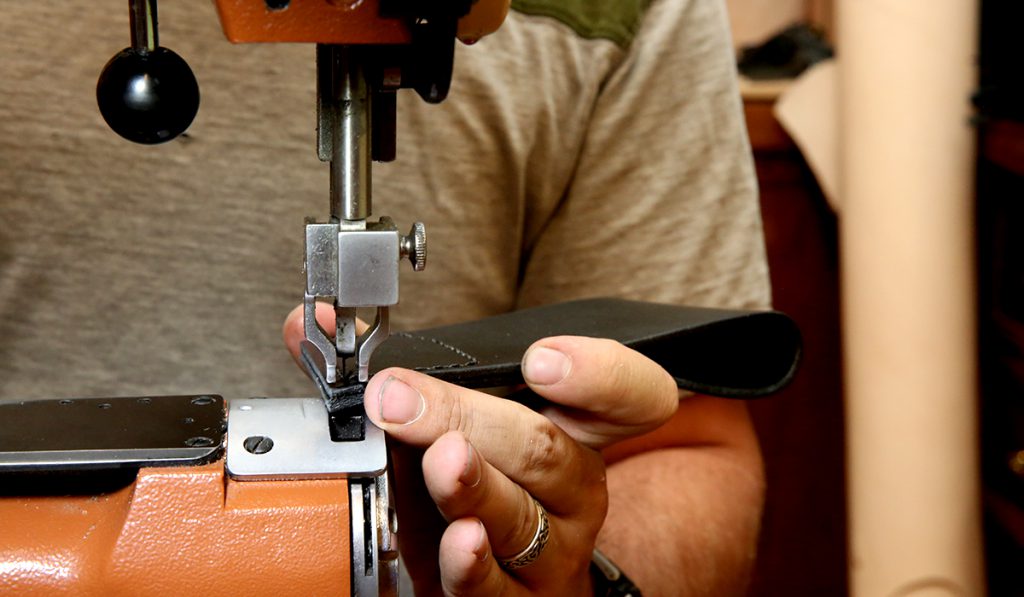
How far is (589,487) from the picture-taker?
0.70 m

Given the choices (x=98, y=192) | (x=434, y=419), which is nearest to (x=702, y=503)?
(x=434, y=419)

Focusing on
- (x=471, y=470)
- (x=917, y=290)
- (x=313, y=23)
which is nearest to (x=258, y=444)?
(x=471, y=470)

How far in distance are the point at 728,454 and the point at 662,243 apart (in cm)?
23

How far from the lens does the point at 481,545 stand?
579 millimetres

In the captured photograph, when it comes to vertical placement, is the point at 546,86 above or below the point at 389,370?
above

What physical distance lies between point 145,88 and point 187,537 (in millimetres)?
223

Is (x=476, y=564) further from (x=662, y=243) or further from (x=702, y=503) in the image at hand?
(x=662, y=243)

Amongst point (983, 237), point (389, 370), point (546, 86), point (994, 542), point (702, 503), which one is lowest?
point (994, 542)

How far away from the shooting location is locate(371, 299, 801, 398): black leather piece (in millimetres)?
637

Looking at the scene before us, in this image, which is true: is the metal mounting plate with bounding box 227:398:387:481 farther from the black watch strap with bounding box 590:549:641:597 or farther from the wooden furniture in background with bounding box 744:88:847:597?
the wooden furniture in background with bounding box 744:88:847:597

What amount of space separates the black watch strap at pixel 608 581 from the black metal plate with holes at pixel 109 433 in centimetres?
37

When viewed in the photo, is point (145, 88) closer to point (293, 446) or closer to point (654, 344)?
point (293, 446)

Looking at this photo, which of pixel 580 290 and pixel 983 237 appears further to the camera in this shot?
pixel 983 237

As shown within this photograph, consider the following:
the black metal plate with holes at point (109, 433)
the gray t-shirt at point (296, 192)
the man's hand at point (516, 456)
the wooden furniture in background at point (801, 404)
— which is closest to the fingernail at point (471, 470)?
the man's hand at point (516, 456)
